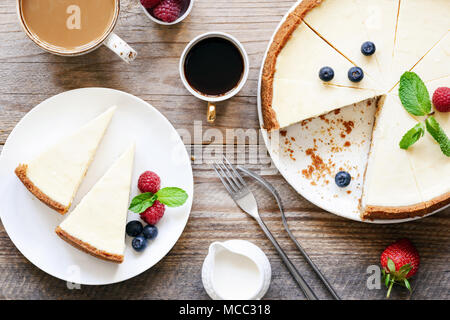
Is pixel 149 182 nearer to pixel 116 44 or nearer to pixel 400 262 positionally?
pixel 116 44

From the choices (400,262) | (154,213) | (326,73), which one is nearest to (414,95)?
(326,73)

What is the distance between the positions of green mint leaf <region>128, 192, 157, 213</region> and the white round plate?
0.10 metres

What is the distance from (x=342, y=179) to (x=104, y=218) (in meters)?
1.16

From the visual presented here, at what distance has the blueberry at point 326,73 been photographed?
1906 millimetres

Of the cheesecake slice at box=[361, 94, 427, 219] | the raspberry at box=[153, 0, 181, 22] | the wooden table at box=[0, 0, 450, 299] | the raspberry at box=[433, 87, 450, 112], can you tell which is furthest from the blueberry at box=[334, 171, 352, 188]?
the raspberry at box=[153, 0, 181, 22]

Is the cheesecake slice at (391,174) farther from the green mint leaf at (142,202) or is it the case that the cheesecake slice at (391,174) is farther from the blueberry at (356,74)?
the green mint leaf at (142,202)

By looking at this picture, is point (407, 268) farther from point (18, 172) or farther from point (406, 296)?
point (18, 172)

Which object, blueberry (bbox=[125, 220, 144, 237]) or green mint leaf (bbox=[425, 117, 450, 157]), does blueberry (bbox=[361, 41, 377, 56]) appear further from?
blueberry (bbox=[125, 220, 144, 237])

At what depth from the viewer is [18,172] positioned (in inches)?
75.4

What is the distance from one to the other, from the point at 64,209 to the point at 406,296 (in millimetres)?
1777

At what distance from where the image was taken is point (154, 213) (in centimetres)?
195

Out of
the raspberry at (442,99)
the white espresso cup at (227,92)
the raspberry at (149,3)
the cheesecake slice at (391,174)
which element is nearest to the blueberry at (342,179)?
the cheesecake slice at (391,174)

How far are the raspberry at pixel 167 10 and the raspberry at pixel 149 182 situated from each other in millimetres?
737
